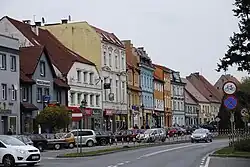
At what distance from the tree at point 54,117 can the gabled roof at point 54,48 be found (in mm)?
13656

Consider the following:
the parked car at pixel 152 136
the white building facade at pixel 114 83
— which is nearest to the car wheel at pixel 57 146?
the parked car at pixel 152 136

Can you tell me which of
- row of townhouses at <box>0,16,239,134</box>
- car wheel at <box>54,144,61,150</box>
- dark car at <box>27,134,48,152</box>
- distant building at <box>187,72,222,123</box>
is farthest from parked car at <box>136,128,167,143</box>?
distant building at <box>187,72,222,123</box>

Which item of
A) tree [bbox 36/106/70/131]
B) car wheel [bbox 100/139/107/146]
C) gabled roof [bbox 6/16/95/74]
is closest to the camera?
tree [bbox 36/106/70/131]

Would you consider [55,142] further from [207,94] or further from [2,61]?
[207,94]

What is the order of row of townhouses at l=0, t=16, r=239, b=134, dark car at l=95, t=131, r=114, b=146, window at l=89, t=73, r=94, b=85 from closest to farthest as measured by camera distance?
row of townhouses at l=0, t=16, r=239, b=134 → dark car at l=95, t=131, r=114, b=146 → window at l=89, t=73, r=94, b=85

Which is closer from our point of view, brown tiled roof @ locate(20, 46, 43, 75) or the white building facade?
brown tiled roof @ locate(20, 46, 43, 75)

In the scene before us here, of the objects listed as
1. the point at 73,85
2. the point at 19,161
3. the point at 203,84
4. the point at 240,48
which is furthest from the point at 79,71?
the point at 203,84

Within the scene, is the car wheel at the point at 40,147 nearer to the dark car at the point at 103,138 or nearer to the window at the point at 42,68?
the dark car at the point at 103,138

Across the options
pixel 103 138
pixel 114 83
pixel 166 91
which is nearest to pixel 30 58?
pixel 103 138

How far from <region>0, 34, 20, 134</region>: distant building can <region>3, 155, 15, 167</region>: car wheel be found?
29.4m

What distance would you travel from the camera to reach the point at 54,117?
58.1 meters

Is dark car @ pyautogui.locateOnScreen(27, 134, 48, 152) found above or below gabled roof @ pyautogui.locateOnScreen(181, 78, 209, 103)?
below

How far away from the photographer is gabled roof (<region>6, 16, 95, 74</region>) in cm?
7250

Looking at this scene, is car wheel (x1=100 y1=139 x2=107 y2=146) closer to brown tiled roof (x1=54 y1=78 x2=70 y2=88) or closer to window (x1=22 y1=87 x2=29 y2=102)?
window (x1=22 y1=87 x2=29 y2=102)
